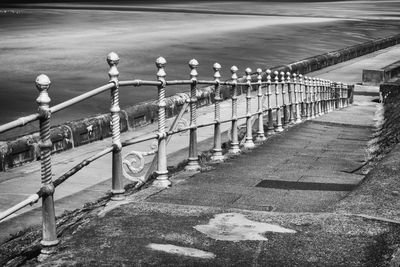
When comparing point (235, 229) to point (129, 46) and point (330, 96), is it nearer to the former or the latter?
point (330, 96)

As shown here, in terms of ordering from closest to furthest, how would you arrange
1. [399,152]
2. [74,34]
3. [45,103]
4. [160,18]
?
1. [45,103]
2. [399,152]
3. [74,34]
4. [160,18]

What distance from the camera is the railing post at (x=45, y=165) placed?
215 inches

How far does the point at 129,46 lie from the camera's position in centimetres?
4125

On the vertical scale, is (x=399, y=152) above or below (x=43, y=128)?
below

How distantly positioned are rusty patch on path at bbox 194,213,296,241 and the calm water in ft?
43.9

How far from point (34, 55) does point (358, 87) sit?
1436 centimetres

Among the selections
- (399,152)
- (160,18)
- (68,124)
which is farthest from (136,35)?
(399,152)

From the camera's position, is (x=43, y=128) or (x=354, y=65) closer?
(x=43, y=128)

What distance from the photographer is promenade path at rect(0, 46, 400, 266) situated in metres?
5.41

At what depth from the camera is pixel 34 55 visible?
113 ft

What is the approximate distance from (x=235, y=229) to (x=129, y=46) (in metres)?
35.8

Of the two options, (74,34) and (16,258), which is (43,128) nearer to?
(16,258)

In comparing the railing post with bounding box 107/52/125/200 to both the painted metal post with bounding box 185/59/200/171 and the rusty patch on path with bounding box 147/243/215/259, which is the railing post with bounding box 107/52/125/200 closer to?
the rusty patch on path with bounding box 147/243/215/259

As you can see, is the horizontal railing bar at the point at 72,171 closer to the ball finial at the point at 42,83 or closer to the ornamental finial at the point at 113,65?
the ornamental finial at the point at 113,65
